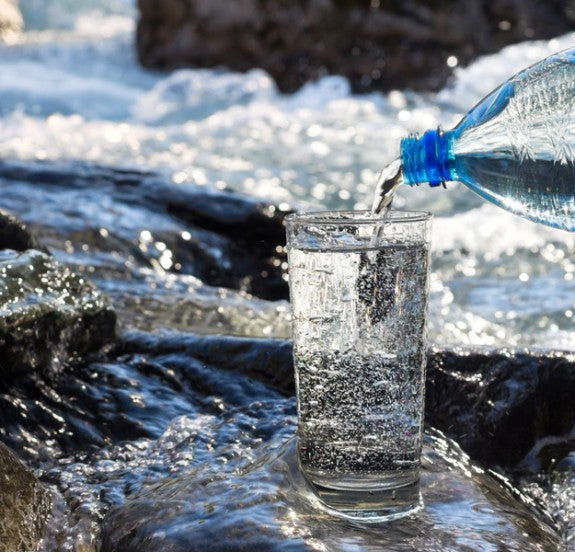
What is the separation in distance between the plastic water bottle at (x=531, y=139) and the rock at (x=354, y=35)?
42.1ft

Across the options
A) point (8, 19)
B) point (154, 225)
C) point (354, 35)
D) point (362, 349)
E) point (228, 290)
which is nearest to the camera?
point (362, 349)

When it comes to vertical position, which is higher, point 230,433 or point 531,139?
point 531,139

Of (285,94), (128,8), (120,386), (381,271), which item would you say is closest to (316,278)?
(381,271)

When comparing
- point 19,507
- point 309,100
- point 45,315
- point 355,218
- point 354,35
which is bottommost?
point 19,507

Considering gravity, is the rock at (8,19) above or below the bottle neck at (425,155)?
above

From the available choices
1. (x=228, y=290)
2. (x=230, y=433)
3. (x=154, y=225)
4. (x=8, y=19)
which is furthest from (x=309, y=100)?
(x=8, y=19)

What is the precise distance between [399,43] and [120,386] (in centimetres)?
1355

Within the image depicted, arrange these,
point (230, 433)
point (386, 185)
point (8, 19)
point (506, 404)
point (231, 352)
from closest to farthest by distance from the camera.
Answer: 1. point (386, 185)
2. point (230, 433)
3. point (506, 404)
4. point (231, 352)
5. point (8, 19)

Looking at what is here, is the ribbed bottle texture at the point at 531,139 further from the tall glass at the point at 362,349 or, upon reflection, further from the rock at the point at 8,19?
the rock at the point at 8,19

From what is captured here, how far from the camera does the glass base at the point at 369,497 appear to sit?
67.4 inches

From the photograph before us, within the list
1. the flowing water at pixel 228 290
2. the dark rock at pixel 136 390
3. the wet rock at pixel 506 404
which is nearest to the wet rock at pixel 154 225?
the flowing water at pixel 228 290

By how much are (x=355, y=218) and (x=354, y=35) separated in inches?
555

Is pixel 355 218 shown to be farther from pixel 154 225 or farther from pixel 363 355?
pixel 154 225

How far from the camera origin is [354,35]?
1534cm
